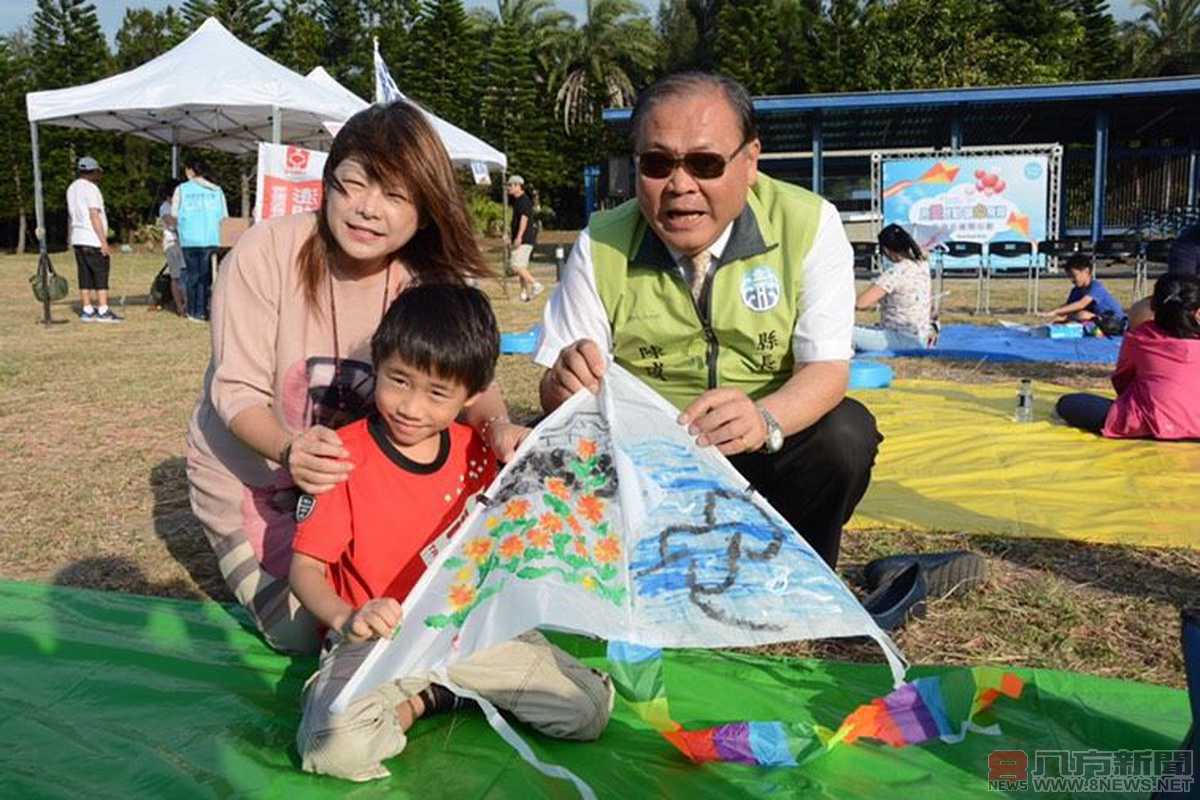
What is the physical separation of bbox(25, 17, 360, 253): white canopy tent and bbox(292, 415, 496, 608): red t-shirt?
9.06m

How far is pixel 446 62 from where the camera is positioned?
3022 centimetres

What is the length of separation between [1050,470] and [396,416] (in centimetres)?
333

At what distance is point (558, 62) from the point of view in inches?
1527

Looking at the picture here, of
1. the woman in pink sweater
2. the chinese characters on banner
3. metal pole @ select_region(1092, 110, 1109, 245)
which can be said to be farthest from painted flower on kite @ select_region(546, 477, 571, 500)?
metal pole @ select_region(1092, 110, 1109, 245)

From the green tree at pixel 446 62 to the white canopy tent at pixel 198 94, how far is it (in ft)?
62.2

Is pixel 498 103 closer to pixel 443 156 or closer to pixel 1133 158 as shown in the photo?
pixel 1133 158

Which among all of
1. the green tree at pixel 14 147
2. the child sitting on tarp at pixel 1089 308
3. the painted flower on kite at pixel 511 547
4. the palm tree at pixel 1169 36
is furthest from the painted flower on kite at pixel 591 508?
the palm tree at pixel 1169 36

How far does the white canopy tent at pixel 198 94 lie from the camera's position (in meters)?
10.3

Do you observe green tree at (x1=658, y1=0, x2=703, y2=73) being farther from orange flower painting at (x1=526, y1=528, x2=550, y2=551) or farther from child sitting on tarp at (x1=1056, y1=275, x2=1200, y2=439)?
orange flower painting at (x1=526, y1=528, x2=550, y2=551)

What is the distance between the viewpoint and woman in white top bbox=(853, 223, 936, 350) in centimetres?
792

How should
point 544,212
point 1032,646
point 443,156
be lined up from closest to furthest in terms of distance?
point 443,156
point 1032,646
point 544,212

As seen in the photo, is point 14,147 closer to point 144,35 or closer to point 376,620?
point 144,35

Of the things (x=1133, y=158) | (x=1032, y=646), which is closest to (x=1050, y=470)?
(x=1032, y=646)

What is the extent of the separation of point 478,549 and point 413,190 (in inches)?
35.0
